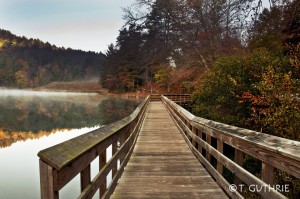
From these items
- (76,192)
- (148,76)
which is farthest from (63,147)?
(148,76)

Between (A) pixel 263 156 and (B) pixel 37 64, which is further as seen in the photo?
(B) pixel 37 64

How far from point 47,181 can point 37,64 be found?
18352 centimetres

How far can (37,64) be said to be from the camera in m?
168

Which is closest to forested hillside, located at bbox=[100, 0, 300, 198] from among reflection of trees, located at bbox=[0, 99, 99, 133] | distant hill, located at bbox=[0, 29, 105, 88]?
reflection of trees, located at bbox=[0, 99, 99, 133]

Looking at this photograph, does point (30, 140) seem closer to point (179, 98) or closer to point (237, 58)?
point (179, 98)

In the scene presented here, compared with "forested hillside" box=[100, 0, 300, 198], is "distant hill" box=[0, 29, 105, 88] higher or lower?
higher

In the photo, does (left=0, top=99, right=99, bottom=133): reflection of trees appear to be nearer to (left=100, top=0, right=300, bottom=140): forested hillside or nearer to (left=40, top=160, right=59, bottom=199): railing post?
(left=100, top=0, right=300, bottom=140): forested hillside

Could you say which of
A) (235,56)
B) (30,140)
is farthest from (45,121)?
(235,56)

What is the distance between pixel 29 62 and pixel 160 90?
14298 cm

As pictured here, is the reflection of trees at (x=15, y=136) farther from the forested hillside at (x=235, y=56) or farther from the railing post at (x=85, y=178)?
the railing post at (x=85, y=178)

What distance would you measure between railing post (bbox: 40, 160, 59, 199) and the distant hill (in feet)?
436

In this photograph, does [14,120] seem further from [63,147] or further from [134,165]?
[63,147]

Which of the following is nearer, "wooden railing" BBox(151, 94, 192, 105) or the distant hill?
"wooden railing" BBox(151, 94, 192, 105)

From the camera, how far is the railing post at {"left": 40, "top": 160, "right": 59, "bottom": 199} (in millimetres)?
1758
